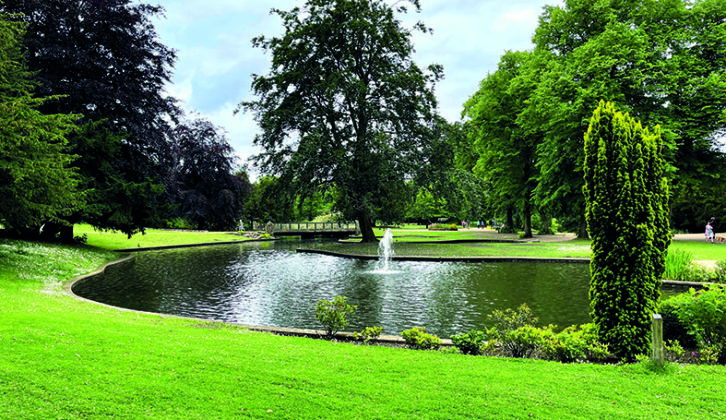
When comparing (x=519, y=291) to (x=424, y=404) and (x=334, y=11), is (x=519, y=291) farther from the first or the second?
(x=334, y=11)

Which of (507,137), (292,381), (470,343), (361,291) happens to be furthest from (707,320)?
(507,137)

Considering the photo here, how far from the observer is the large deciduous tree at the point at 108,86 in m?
22.5

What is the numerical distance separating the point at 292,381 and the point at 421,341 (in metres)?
2.86

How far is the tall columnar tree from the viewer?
263 inches

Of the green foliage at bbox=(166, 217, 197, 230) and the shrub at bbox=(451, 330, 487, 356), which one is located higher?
the green foliage at bbox=(166, 217, 197, 230)

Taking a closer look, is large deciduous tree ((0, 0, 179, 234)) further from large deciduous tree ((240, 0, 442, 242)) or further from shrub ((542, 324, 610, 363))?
shrub ((542, 324, 610, 363))

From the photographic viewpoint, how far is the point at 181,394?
472 cm

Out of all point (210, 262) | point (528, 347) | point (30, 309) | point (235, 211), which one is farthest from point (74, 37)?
point (235, 211)

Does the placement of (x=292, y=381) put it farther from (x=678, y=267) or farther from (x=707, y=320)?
(x=678, y=267)

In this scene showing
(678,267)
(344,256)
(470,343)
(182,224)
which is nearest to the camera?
(470,343)

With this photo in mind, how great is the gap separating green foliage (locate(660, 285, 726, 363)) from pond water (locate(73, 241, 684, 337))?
265 centimetres

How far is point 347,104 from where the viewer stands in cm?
3198

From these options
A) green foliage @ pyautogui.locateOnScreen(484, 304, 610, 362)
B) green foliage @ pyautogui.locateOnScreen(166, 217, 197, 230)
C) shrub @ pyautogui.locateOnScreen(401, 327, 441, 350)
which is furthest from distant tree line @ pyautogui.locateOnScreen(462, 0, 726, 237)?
green foliage @ pyautogui.locateOnScreen(166, 217, 197, 230)

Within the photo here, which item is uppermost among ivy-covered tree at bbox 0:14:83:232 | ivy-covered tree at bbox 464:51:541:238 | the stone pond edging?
ivy-covered tree at bbox 464:51:541:238
